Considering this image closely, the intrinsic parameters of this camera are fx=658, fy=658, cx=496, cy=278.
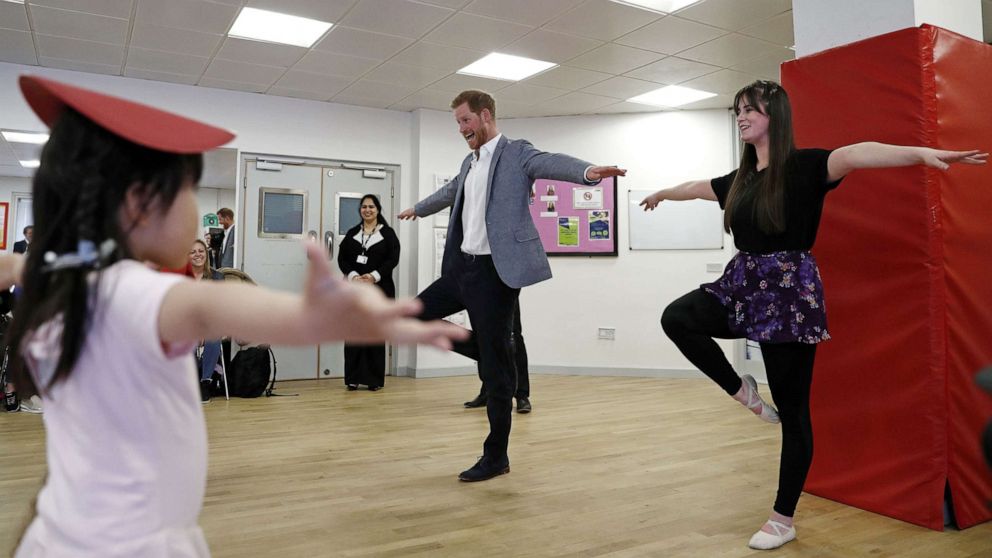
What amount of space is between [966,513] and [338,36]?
15.1ft

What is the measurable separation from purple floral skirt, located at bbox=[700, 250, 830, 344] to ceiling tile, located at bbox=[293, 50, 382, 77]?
416cm

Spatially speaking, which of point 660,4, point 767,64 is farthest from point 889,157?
point 767,64

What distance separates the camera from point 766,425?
13.0 feet

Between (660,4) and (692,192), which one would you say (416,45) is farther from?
(692,192)

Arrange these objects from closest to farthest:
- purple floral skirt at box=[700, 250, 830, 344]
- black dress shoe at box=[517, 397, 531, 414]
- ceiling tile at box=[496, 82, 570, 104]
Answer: purple floral skirt at box=[700, 250, 830, 344], black dress shoe at box=[517, 397, 531, 414], ceiling tile at box=[496, 82, 570, 104]

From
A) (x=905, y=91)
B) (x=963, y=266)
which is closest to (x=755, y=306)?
(x=963, y=266)

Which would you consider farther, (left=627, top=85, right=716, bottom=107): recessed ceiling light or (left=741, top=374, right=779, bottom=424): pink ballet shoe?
(left=627, top=85, right=716, bottom=107): recessed ceiling light

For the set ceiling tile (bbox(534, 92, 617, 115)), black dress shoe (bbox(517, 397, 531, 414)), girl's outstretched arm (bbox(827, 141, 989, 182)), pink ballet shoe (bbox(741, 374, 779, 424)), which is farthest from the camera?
ceiling tile (bbox(534, 92, 617, 115))

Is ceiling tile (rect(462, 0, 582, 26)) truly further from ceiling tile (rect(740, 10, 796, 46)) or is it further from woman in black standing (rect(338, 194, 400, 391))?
woman in black standing (rect(338, 194, 400, 391))

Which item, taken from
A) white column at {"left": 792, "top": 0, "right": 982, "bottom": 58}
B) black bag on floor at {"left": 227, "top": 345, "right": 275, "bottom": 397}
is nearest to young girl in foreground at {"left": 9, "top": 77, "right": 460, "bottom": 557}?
white column at {"left": 792, "top": 0, "right": 982, "bottom": 58}

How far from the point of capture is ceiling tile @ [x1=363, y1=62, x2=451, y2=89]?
5574 mm

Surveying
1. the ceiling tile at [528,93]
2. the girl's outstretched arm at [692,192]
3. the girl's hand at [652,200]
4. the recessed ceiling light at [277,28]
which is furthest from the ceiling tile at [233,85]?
the girl's outstretched arm at [692,192]

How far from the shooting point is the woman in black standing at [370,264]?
18.4 ft

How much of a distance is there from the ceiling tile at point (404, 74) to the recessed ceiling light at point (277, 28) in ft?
2.45
